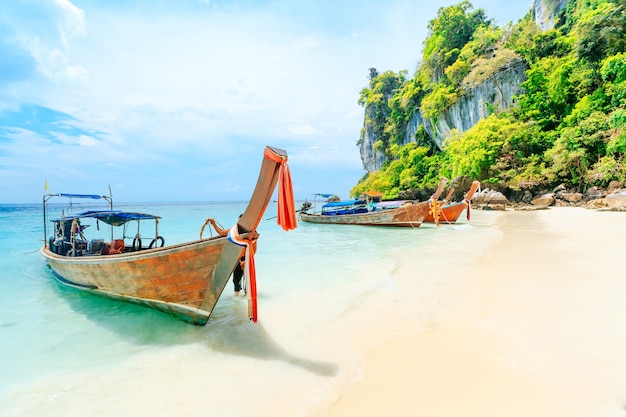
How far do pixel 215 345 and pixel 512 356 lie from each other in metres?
3.77

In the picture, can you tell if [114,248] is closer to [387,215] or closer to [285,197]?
[285,197]

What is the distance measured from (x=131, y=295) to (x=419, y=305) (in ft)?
16.5

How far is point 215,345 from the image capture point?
441cm

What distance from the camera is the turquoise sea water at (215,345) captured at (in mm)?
3219

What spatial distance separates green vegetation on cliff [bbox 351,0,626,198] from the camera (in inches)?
821

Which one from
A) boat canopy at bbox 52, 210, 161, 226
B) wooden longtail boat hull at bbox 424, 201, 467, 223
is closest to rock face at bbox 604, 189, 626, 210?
wooden longtail boat hull at bbox 424, 201, 467, 223

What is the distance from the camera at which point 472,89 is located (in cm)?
3156

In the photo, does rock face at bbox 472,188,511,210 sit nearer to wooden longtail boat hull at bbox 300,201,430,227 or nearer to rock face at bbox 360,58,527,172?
rock face at bbox 360,58,527,172

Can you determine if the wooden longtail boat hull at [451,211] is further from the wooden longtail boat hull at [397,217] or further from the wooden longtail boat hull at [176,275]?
the wooden longtail boat hull at [176,275]

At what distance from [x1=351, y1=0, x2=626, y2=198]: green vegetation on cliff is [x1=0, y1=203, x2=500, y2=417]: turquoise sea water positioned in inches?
801

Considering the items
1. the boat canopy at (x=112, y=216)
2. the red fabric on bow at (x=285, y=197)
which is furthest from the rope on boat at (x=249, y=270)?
the boat canopy at (x=112, y=216)

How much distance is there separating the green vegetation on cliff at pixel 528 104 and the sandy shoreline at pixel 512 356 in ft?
66.2

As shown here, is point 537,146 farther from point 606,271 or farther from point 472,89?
point 606,271

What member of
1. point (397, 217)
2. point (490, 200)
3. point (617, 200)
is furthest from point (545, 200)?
point (397, 217)
